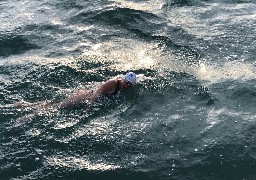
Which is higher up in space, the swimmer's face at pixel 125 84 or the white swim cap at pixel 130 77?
the white swim cap at pixel 130 77

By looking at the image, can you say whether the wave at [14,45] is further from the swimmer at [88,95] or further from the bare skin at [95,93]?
the bare skin at [95,93]

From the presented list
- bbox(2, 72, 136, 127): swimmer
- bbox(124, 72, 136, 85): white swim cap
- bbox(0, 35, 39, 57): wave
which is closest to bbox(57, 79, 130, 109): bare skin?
bbox(2, 72, 136, 127): swimmer

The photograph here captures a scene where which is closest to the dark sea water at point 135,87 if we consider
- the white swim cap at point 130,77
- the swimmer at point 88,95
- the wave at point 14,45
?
the wave at point 14,45

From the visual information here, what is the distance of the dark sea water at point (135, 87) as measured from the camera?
9180 mm

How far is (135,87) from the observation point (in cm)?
1177

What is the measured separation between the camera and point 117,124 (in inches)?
410

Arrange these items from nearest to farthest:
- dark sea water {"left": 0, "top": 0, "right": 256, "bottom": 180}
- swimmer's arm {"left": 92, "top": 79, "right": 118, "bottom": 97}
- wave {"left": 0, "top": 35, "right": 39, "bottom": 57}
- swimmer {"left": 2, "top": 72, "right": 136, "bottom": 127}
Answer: dark sea water {"left": 0, "top": 0, "right": 256, "bottom": 180}, swimmer {"left": 2, "top": 72, "right": 136, "bottom": 127}, swimmer's arm {"left": 92, "top": 79, "right": 118, "bottom": 97}, wave {"left": 0, "top": 35, "right": 39, "bottom": 57}

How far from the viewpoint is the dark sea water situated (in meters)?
9.18

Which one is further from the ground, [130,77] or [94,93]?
[130,77]

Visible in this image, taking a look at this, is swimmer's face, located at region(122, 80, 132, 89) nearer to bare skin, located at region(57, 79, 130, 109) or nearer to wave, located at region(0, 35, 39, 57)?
bare skin, located at region(57, 79, 130, 109)

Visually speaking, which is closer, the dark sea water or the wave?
the dark sea water

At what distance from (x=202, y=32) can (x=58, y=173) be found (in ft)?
28.0

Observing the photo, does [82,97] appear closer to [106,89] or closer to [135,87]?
[106,89]

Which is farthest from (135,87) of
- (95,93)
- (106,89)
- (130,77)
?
(95,93)
